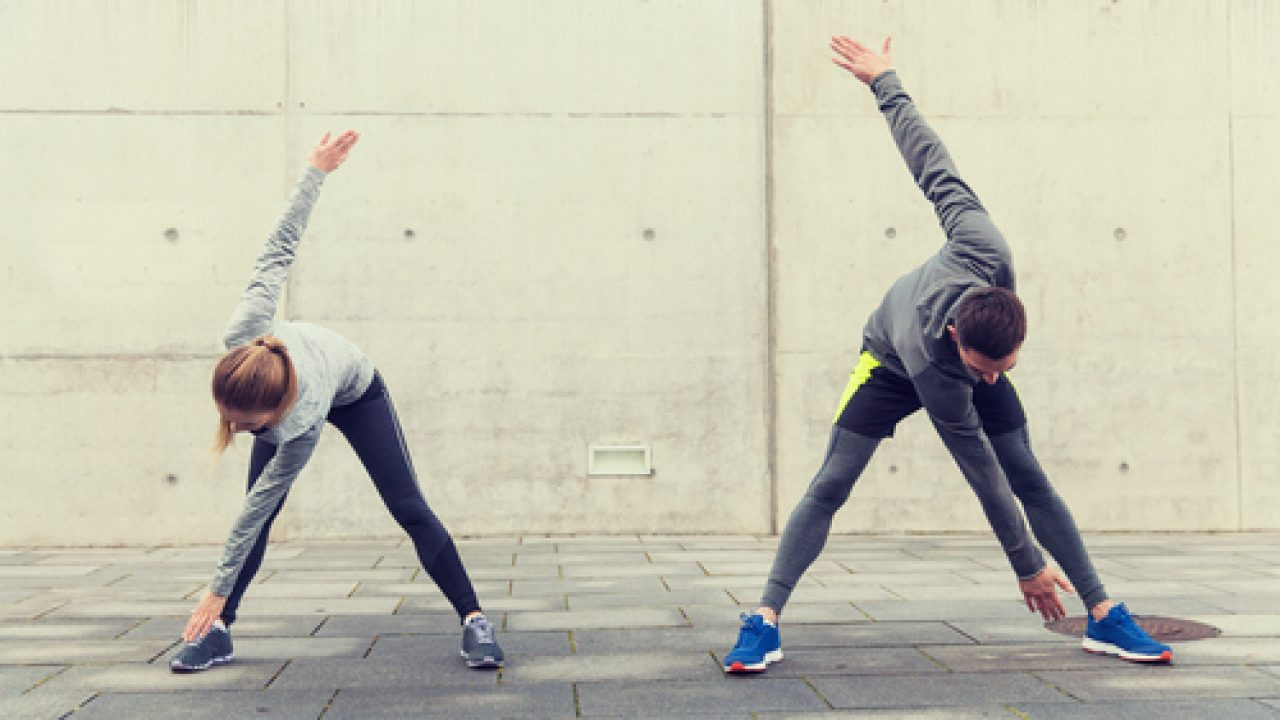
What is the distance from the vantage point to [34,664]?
3.53m

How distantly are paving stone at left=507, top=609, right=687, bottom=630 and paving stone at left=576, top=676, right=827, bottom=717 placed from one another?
0.93 metres

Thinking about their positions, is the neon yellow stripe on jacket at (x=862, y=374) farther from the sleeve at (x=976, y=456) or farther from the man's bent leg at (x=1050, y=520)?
the man's bent leg at (x=1050, y=520)

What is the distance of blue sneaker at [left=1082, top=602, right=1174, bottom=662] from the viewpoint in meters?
3.37

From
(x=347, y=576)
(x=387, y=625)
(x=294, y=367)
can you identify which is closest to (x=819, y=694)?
(x=294, y=367)

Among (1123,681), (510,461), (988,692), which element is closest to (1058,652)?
(1123,681)

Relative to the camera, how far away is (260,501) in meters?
3.19

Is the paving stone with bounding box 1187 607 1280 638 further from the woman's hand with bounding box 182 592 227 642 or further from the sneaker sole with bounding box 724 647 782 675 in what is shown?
the woman's hand with bounding box 182 592 227 642

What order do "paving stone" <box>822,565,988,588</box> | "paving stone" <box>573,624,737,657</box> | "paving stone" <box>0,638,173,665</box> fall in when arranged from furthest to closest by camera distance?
1. "paving stone" <box>822,565,988,588</box>
2. "paving stone" <box>573,624,737,657</box>
3. "paving stone" <box>0,638,173,665</box>

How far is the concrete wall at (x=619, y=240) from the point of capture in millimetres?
6969

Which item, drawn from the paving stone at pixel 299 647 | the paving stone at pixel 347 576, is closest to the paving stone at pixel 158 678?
the paving stone at pixel 299 647

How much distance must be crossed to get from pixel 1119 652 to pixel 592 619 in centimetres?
199

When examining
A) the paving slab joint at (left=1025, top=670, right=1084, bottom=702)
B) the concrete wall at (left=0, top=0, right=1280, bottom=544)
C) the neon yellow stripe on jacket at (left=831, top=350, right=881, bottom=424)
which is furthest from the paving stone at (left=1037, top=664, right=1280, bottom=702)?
the concrete wall at (left=0, top=0, right=1280, bottom=544)

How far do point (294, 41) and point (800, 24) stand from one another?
353cm

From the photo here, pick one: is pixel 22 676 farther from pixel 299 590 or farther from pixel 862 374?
pixel 862 374
